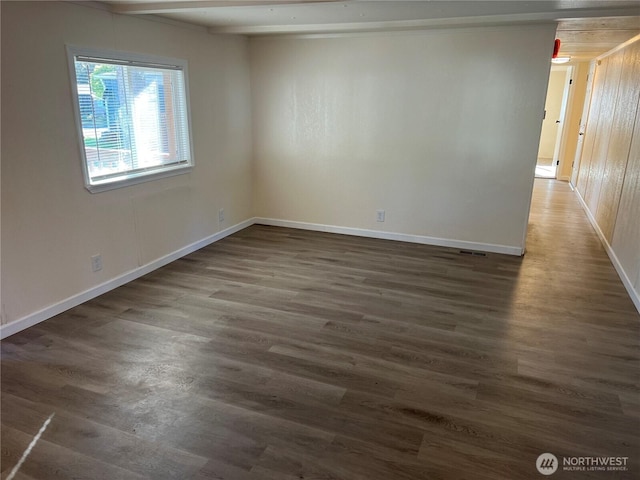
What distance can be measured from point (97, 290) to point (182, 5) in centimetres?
231

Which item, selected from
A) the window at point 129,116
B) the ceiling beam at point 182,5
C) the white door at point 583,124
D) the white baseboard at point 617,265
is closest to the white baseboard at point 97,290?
the window at point 129,116

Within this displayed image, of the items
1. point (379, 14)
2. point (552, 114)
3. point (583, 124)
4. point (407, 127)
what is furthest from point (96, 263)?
point (552, 114)

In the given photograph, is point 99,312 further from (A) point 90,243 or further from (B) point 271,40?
→ (B) point 271,40

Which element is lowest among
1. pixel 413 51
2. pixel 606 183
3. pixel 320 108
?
pixel 606 183

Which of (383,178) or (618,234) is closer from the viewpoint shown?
(618,234)

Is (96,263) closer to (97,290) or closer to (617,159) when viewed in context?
(97,290)

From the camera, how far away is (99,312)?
3391mm

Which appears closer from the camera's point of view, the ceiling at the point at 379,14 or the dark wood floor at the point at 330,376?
the dark wood floor at the point at 330,376

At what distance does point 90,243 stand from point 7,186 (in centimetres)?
78

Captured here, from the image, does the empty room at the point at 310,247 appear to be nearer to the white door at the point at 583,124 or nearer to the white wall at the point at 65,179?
the white wall at the point at 65,179

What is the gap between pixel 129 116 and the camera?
3.77 meters

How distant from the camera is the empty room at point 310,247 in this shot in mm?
2180

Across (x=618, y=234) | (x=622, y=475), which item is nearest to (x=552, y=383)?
(x=622, y=475)

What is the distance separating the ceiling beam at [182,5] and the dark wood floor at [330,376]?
7.18ft
